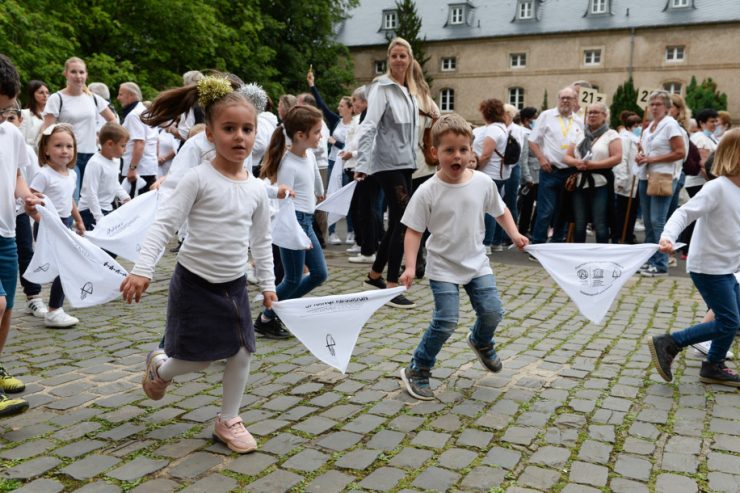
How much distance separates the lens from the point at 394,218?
7699 mm

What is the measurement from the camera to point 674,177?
30.9 feet

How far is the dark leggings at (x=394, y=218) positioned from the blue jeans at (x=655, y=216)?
3.49 m

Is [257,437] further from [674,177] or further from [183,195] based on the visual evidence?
[674,177]

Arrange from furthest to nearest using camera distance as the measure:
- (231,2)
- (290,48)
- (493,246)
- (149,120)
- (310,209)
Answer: (290,48)
(231,2)
(493,246)
(310,209)
(149,120)

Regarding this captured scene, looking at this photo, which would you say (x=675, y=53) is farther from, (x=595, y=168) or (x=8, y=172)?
(x=8, y=172)

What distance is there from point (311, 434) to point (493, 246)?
26.0ft

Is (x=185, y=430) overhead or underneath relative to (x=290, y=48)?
underneath

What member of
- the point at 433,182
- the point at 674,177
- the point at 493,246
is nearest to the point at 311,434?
the point at 433,182

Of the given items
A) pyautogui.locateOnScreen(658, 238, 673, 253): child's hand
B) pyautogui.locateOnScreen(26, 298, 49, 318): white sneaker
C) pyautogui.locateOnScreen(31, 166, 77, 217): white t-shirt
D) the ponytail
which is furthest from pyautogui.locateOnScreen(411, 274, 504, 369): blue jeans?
pyautogui.locateOnScreen(26, 298, 49, 318): white sneaker

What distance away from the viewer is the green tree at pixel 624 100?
50.1 m

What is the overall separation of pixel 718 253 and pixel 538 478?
2325 millimetres

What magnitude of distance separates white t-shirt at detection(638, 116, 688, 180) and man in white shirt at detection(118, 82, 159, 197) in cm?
681

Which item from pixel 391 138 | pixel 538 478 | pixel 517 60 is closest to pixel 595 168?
pixel 391 138

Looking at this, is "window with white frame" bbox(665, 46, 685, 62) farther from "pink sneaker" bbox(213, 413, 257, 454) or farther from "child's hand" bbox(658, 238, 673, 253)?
"pink sneaker" bbox(213, 413, 257, 454)
